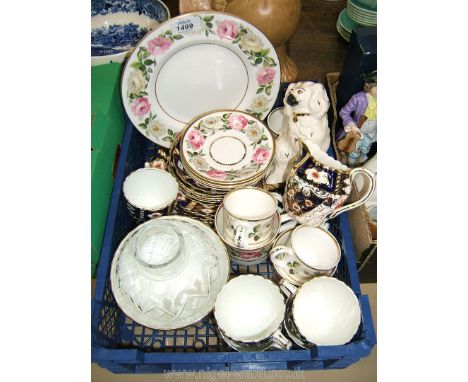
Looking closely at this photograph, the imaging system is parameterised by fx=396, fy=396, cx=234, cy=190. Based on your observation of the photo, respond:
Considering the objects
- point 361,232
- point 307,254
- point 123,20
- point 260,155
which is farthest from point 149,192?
point 123,20

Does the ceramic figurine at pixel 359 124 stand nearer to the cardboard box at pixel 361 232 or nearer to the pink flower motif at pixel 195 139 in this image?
the cardboard box at pixel 361 232

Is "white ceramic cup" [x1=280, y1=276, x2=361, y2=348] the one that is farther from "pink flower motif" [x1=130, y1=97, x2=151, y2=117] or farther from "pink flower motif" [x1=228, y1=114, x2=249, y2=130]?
"pink flower motif" [x1=130, y1=97, x2=151, y2=117]

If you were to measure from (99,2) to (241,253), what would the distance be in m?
0.95

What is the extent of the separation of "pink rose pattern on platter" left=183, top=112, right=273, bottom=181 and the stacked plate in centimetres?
58

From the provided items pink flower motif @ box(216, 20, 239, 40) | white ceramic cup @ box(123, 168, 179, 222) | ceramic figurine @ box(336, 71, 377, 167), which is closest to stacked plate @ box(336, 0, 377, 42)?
Answer: ceramic figurine @ box(336, 71, 377, 167)

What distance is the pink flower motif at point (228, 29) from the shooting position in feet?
2.83

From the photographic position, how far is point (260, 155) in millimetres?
869

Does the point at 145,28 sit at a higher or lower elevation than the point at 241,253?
higher

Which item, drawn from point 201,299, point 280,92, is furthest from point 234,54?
point 201,299

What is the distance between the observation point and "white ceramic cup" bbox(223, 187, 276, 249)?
0.74 m

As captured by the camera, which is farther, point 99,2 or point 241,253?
point 99,2

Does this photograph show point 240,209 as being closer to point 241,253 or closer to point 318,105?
point 241,253

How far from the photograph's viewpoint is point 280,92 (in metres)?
1.04

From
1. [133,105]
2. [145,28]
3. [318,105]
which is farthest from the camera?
[145,28]
